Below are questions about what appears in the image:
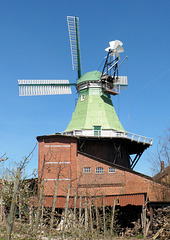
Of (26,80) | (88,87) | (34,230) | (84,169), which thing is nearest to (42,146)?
(84,169)

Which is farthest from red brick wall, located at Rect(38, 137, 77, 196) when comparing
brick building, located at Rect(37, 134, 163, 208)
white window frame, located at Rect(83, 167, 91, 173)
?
white window frame, located at Rect(83, 167, 91, 173)

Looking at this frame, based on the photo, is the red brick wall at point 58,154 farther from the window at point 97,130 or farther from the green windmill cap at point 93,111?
the green windmill cap at point 93,111

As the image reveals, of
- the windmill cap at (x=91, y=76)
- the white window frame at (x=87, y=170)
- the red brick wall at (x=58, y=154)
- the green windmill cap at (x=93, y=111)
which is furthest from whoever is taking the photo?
the windmill cap at (x=91, y=76)

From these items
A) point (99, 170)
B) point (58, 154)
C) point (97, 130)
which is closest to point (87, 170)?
point (99, 170)

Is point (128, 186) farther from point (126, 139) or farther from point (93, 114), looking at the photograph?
point (93, 114)

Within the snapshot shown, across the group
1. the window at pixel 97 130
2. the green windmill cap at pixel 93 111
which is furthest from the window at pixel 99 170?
the green windmill cap at pixel 93 111

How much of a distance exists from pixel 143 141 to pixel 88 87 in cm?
798

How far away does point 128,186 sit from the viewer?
23.9m

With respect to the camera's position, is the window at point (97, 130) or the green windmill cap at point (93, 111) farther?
the green windmill cap at point (93, 111)

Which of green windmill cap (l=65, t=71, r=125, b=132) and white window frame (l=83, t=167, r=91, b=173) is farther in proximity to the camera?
green windmill cap (l=65, t=71, r=125, b=132)

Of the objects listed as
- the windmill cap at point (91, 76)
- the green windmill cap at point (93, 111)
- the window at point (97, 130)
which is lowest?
the window at point (97, 130)

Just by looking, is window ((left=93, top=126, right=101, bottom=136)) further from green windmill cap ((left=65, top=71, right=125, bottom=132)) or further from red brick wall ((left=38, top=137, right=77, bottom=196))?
red brick wall ((left=38, top=137, right=77, bottom=196))

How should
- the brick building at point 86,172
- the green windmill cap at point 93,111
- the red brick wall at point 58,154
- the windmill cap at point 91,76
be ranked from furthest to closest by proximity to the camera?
the windmill cap at point 91,76 → the green windmill cap at point 93,111 → the red brick wall at point 58,154 → the brick building at point 86,172

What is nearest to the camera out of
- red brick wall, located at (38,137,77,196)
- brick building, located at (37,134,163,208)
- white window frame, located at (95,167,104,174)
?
brick building, located at (37,134,163,208)
